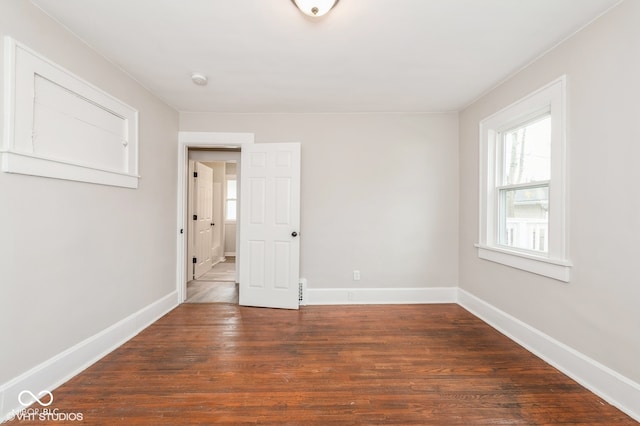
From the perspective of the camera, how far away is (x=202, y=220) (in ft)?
16.6

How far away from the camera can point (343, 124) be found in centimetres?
348

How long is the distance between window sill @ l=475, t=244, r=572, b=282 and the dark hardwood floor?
70cm

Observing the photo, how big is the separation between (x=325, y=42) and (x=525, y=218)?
2.39m

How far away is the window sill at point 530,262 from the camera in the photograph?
80.9 inches

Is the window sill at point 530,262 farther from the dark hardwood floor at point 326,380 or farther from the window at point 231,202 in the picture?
the window at point 231,202

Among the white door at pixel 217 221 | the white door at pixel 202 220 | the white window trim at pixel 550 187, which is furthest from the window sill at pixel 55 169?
the white door at pixel 217 221

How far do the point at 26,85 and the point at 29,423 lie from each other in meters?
1.95

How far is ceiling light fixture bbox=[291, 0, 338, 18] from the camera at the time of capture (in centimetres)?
158

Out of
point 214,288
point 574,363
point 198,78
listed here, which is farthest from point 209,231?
point 574,363

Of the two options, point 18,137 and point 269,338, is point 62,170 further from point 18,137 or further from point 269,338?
point 269,338

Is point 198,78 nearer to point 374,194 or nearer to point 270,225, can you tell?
point 270,225

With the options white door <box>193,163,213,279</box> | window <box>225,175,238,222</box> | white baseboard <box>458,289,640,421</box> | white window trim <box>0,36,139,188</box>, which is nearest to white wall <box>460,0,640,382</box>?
white baseboard <box>458,289,640,421</box>

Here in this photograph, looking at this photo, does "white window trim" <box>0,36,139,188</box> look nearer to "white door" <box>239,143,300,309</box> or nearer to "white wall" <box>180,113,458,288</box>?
"white door" <box>239,143,300,309</box>

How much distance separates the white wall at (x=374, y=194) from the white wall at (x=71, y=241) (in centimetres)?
153
